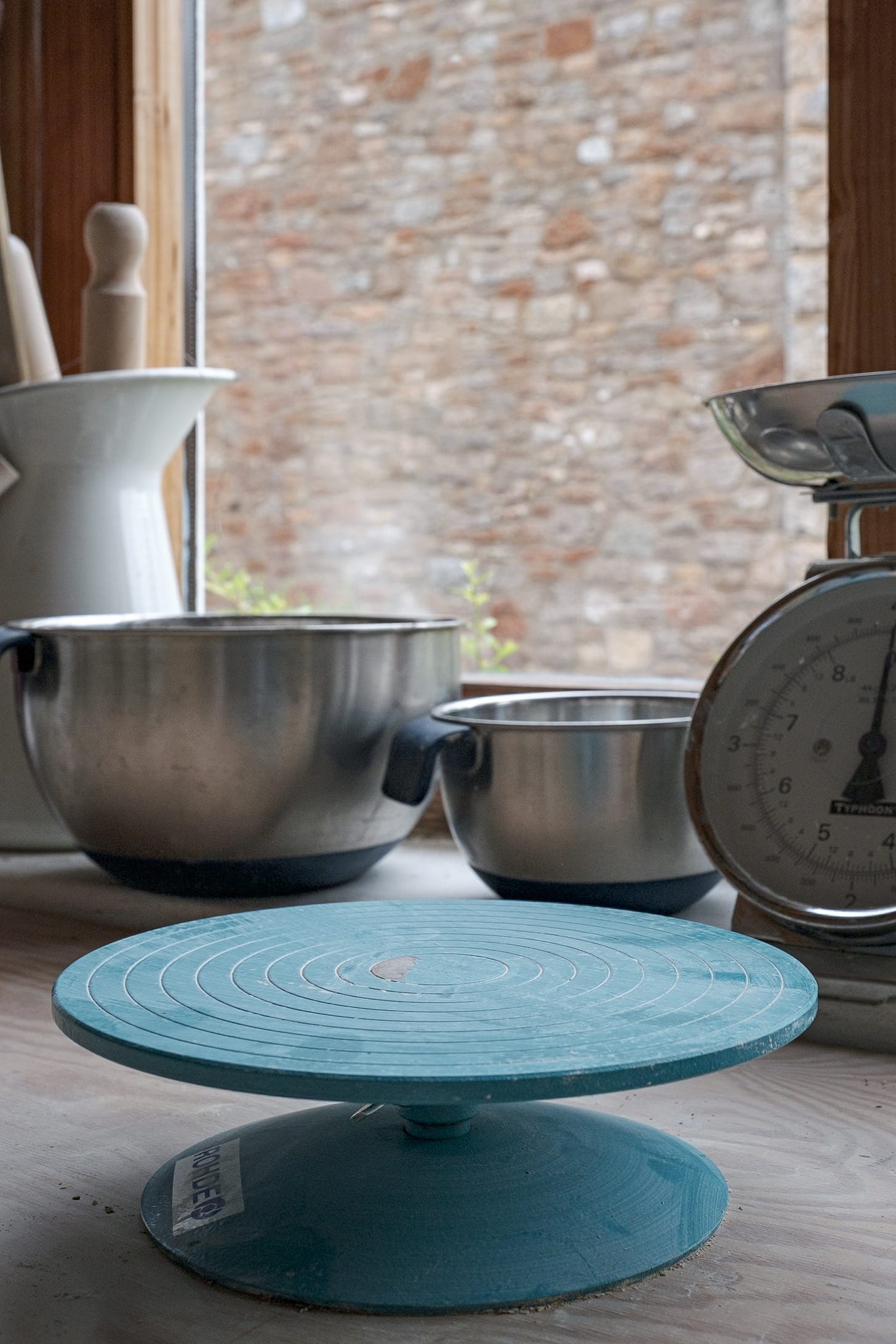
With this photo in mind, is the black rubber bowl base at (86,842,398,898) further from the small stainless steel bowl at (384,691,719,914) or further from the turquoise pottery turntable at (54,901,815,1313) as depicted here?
the turquoise pottery turntable at (54,901,815,1313)

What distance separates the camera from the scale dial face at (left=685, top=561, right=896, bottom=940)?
2.38 feet

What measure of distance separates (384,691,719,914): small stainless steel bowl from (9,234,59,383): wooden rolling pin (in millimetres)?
585

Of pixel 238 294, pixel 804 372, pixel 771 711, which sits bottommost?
pixel 771 711

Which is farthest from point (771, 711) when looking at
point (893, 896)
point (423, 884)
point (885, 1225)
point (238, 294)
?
point (238, 294)

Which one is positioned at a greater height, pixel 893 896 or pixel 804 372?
pixel 804 372

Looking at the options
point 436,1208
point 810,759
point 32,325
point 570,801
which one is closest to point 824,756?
point 810,759

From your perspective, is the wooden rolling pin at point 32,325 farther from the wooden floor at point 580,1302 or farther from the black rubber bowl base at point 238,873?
Result: the wooden floor at point 580,1302

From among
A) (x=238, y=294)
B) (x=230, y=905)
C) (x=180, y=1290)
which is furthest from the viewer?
(x=238, y=294)

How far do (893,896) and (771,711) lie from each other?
12cm

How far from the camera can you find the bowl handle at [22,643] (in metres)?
1.02

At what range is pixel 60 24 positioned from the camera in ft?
5.22

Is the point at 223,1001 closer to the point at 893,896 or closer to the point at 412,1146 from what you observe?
the point at 412,1146

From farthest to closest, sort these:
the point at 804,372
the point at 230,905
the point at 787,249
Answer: the point at 787,249
the point at 804,372
the point at 230,905

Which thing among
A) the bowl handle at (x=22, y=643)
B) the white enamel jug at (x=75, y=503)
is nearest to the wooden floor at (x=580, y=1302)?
the bowl handle at (x=22, y=643)
